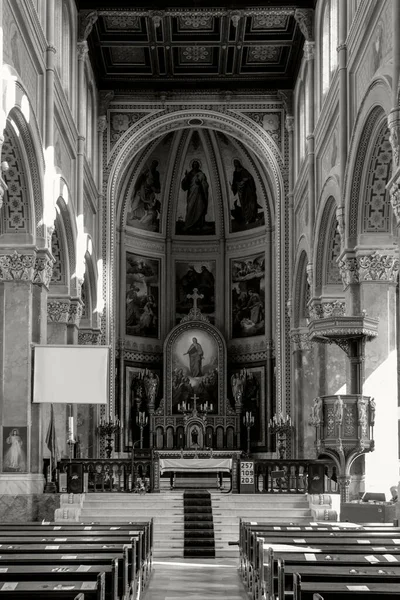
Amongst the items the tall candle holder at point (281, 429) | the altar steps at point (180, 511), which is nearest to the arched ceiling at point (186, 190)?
the tall candle holder at point (281, 429)

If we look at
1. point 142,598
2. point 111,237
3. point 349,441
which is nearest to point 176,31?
point 111,237

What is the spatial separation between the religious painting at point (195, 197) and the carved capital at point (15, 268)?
17602 mm

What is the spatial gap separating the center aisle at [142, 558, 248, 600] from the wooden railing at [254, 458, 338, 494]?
13.3 feet

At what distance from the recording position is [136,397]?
35.6m

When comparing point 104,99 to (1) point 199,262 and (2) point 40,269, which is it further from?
(2) point 40,269

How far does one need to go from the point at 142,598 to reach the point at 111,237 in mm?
21747

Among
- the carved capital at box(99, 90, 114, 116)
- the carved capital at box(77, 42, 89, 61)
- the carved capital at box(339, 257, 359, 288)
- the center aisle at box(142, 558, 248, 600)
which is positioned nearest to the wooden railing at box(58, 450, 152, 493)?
the center aisle at box(142, 558, 248, 600)

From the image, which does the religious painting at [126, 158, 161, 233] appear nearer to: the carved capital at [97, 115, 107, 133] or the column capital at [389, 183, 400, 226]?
the carved capital at [97, 115, 107, 133]

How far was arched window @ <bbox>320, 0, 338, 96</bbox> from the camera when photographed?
2492cm

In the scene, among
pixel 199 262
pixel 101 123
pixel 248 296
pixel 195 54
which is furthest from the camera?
pixel 199 262

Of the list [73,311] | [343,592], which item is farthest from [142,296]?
[343,592]

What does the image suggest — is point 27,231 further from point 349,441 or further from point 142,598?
point 142,598

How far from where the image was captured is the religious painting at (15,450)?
20.4 m

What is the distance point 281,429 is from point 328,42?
12103 mm
